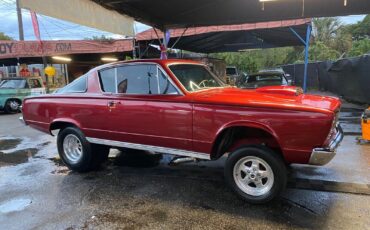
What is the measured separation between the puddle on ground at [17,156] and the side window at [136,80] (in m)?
2.84

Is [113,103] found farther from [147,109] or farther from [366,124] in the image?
[366,124]

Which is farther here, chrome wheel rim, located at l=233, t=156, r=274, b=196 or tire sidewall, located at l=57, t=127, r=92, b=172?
tire sidewall, located at l=57, t=127, r=92, b=172

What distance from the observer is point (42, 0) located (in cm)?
556

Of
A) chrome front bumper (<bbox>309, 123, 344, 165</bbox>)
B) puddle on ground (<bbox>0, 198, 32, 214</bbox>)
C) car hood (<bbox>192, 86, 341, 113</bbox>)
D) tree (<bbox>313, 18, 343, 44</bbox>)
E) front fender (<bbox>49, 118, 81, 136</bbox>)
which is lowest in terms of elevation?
puddle on ground (<bbox>0, 198, 32, 214</bbox>)

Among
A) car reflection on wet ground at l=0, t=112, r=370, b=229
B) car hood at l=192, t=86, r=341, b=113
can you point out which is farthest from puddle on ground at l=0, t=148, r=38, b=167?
car hood at l=192, t=86, r=341, b=113

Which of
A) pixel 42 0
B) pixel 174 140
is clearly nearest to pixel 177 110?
pixel 174 140

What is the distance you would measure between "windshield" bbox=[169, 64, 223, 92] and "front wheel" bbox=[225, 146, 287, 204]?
1.23m

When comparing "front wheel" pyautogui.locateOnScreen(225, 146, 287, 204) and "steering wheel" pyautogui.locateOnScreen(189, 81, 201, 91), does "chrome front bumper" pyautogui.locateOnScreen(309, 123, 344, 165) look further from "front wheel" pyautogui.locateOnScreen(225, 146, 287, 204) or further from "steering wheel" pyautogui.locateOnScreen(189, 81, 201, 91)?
"steering wheel" pyautogui.locateOnScreen(189, 81, 201, 91)

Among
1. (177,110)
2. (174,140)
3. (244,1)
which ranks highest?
(244,1)

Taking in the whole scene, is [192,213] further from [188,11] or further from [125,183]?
[188,11]

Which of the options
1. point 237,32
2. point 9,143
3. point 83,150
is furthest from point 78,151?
point 237,32

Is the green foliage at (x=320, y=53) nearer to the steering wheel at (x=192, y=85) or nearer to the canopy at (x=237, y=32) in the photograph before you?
the canopy at (x=237, y=32)

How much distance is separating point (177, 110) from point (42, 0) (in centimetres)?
334

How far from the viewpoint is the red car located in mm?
3723
